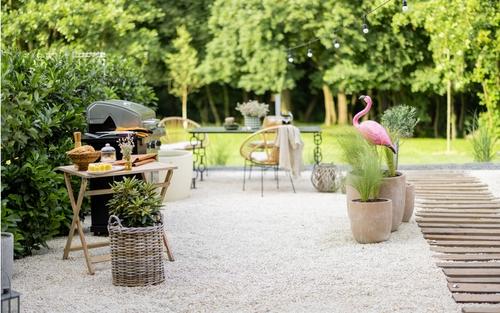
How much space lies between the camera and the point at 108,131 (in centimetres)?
686

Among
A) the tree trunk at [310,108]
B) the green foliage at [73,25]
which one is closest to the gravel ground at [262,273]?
the green foliage at [73,25]

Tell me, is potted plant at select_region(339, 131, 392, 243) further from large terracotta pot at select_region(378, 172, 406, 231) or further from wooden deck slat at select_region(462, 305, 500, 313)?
wooden deck slat at select_region(462, 305, 500, 313)

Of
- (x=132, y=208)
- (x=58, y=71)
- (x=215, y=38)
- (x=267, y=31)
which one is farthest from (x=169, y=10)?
(x=132, y=208)

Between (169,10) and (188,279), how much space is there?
15473 millimetres

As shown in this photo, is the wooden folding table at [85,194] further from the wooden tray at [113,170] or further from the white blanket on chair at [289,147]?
the white blanket on chair at [289,147]

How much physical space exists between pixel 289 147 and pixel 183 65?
Result: 34.0 feet

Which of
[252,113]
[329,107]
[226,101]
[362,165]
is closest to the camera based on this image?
[362,165]

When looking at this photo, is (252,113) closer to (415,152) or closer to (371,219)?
(371,219)

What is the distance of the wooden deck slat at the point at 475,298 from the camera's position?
184 inches

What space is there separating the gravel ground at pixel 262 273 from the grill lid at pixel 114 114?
975 mm

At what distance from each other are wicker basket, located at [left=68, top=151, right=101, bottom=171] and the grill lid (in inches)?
49.5

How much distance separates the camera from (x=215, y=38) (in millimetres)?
19188

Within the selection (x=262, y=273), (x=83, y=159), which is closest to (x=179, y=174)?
(x=83, y=159)

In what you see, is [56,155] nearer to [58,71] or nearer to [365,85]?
[58,71]
